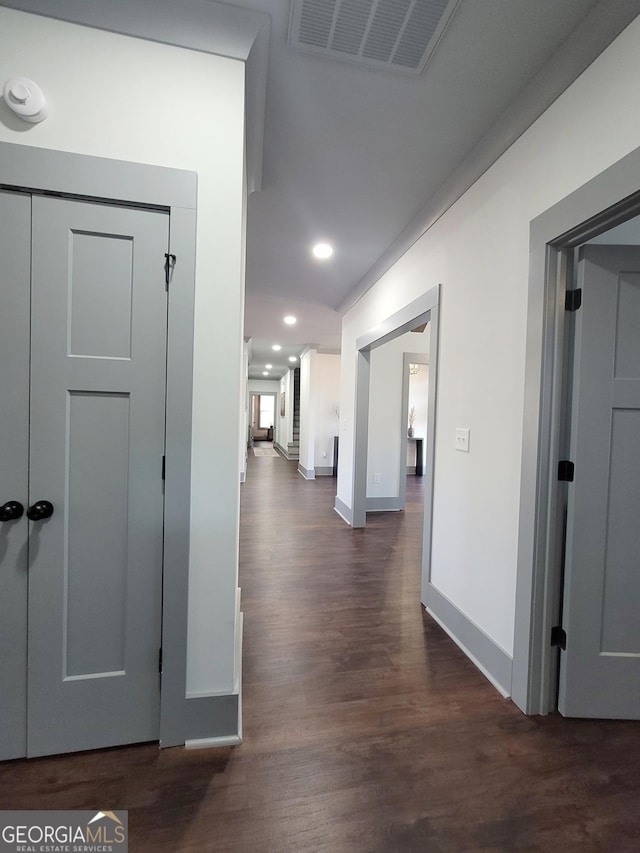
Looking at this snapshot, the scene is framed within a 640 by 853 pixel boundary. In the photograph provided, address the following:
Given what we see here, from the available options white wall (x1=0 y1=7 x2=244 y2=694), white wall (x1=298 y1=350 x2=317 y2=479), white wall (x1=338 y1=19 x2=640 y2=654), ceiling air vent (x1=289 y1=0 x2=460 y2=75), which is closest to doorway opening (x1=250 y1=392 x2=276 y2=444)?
white wall (x1=298 y1=350 x2=317 y2=479)

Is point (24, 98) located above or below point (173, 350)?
above

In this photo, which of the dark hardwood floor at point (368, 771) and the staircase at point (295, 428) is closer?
the dark hardwood floor at point (368, 771)

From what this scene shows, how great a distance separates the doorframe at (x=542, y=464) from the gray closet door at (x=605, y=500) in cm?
7

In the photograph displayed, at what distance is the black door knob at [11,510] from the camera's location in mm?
1267

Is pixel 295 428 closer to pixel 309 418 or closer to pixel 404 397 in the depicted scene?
pixel 309 418

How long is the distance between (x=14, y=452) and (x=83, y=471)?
226mm

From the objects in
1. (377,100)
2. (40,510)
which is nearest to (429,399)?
(377,100)

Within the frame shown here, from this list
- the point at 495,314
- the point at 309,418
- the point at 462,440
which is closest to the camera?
the point at 495,314

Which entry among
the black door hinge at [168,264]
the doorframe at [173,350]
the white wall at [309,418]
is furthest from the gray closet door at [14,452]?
the white wall at [309,418]

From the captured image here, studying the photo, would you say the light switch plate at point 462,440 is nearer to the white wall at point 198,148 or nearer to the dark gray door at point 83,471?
the white wall at point 198,148

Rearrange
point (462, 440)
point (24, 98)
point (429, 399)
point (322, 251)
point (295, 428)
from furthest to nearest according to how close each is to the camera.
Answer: point (295, 428)
point (322, 251)
point (429, 399)
point (462, 440)
point (24, 98)

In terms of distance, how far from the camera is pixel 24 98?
1194 millimetres

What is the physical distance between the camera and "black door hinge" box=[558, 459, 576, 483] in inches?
62.9

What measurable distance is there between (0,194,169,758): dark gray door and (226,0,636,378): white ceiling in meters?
0.97
